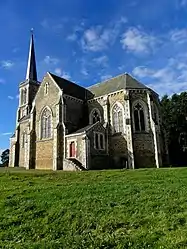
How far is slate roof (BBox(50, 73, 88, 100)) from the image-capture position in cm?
3668

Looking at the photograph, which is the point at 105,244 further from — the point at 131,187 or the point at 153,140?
the point at 153,140

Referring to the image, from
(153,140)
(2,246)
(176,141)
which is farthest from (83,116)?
(2,246)

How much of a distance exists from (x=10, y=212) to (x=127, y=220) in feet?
16.3

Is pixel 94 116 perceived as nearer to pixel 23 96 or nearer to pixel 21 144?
pixel 21 144

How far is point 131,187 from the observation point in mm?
13234

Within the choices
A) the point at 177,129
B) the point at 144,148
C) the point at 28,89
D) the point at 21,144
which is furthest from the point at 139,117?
the point at 28,89

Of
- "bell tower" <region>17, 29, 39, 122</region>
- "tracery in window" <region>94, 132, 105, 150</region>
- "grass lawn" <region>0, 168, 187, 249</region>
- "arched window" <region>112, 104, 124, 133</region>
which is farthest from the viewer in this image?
"bell tower" <region>17, 29, 39, 122</region>

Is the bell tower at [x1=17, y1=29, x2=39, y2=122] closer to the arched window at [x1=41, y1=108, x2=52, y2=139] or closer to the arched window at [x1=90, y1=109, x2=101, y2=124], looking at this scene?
the arched window at [x1=41, y1=108, x2=52, y2=139]

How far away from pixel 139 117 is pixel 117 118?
9.70 feet

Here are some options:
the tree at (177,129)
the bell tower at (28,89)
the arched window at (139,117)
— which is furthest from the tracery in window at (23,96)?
the tree at (177,129)

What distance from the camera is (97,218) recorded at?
8828mm

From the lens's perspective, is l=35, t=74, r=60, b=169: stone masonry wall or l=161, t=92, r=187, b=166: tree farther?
l=161, t=92, r=187, b=166: tree

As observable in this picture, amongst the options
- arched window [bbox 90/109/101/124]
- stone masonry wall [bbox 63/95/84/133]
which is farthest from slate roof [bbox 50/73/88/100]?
arched window [bbox 90/109/101/124]

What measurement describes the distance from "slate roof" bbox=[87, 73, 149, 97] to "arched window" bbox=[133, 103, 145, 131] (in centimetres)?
293
